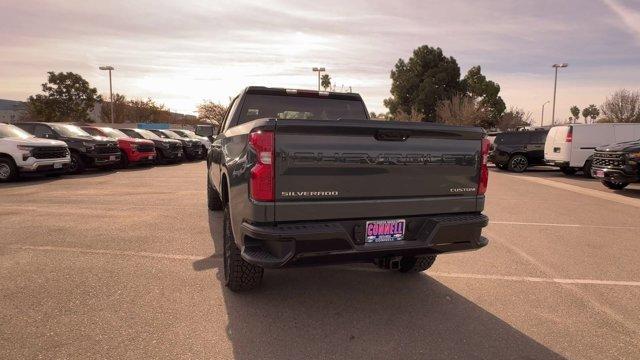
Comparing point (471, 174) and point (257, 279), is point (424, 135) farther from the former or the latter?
point (257, 279)

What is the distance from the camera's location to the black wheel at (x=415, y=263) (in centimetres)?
420

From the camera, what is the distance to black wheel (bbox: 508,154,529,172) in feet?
57.0

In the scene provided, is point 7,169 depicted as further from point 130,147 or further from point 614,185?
point 614,185

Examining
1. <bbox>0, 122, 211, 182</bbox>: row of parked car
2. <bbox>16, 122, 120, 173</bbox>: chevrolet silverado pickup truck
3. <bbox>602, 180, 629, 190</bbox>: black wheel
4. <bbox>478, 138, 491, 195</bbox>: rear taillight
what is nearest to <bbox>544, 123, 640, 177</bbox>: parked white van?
<bbox>602, 180, 629, 190</bbox>: black wheel

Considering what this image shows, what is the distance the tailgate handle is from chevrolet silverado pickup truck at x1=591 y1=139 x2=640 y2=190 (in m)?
9.71

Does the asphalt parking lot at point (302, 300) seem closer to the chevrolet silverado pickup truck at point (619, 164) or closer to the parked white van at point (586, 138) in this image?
the chevrolet silverado pickup truck at point (619, 164)

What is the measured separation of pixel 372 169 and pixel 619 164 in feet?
33.4

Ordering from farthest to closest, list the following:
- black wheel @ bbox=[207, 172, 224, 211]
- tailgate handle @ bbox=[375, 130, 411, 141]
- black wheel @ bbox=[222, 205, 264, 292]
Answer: black wheel @ bbox=[207, 172, 224, 211] → black wheel @ bbox=[222, 205, 264, 292] → tailgate handle @ bbox=[375, 130, 411, 141]

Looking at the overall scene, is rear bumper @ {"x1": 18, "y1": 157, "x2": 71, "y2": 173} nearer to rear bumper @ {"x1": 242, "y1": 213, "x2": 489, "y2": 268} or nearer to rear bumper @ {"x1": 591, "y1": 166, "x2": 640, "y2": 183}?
rear bumper @ {"x1": 242, "y1": 213, "x2": 489, "y2": 268}

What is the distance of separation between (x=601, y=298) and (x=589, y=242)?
2344 mm

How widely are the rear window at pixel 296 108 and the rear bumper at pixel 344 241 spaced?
2138mm

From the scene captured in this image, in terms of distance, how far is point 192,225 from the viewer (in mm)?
6359

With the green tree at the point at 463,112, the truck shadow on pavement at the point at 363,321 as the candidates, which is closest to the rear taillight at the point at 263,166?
the truck shadow on pavement at the point at 363,321

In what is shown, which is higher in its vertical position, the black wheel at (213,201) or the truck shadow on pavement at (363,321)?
the black wheel at (213,201)
